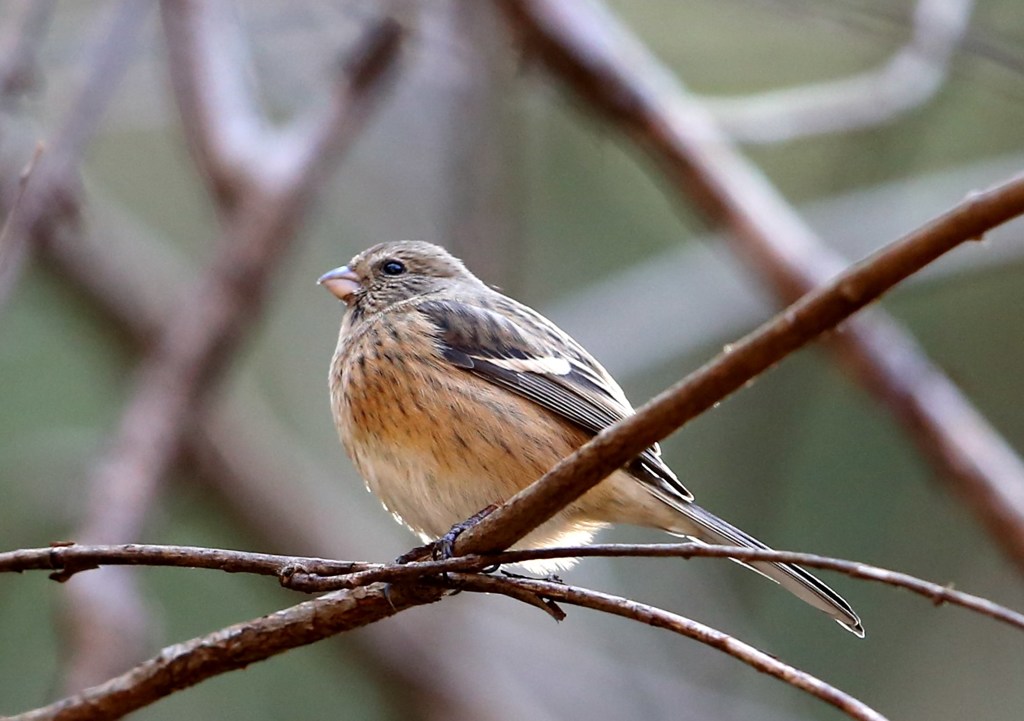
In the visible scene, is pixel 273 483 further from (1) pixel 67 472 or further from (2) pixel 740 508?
(2) pixel 740 508

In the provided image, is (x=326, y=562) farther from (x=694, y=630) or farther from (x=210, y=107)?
(x=210, y=107)

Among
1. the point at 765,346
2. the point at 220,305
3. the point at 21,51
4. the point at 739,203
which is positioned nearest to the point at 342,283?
the point at 21,51

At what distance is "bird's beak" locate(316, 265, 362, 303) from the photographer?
411 cm

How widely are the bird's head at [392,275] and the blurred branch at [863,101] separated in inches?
66.3

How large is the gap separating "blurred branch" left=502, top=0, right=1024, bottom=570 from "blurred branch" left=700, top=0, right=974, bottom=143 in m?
0.19

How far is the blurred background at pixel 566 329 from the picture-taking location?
5.64 meters

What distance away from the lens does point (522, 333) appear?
12.0 feet

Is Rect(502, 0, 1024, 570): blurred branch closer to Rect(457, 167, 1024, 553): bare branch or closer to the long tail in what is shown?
the long tail

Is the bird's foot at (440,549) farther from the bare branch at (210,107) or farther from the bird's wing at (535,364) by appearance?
the bare branch at (210,107)

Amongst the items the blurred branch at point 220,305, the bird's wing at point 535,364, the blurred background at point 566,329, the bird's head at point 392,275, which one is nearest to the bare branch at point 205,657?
the bird's wing at point 535,364

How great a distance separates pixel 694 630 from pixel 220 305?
3.95m

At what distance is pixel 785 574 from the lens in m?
2.82

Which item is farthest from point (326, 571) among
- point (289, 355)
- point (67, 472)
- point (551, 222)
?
point (551, 222)

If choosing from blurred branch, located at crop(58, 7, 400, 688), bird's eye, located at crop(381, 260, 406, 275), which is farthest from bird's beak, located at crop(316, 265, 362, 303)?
blurred branch, located at crop(58, 7, 400, 688)
